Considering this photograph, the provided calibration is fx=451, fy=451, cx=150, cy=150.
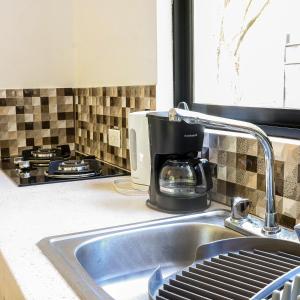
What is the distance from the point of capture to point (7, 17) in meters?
2.16

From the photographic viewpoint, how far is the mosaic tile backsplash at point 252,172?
1.05 m

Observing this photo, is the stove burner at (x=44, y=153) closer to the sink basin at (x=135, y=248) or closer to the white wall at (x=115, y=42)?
the white wall at (x=115, y=42)

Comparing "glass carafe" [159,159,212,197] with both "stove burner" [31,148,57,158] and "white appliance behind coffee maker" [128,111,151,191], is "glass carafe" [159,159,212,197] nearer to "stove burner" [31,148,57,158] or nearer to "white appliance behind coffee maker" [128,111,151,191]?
"white appliance behind coffee maker" [128,111,151,191]

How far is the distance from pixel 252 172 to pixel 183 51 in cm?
63

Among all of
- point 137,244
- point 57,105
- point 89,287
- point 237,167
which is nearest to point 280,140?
point 237,167

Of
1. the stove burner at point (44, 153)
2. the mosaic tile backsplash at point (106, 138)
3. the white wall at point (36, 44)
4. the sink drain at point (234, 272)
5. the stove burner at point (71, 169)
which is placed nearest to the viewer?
the sink drain at point (234, 272)

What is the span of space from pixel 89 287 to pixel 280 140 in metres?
0.60

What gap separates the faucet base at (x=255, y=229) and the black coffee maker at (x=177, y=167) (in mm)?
140

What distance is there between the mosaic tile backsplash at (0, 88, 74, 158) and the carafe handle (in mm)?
1247

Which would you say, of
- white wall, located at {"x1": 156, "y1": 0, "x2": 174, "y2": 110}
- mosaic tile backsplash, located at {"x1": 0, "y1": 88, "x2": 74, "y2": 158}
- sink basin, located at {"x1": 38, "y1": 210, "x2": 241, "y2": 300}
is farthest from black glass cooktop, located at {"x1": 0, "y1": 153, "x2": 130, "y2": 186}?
sink basin, located at {"x1": 38, "y1": 210, "x2": 241, "y2": 300}

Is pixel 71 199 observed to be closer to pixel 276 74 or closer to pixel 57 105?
pixel 276 74

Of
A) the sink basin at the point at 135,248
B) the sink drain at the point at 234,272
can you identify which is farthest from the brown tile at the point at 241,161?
the sink drain at the point at 234,272

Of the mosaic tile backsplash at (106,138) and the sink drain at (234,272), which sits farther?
the mosaic tile backsplash at (106,138)

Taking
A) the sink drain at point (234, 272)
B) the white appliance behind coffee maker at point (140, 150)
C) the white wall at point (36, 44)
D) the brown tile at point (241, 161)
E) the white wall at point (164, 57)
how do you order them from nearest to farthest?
the sink drain at point (234, 272)
the brown tile at point (241, 161)
the white appliance behind coffee maker at point (140, 150)
the white wall at point (164, 57)
the white wall at point (36, 44)
